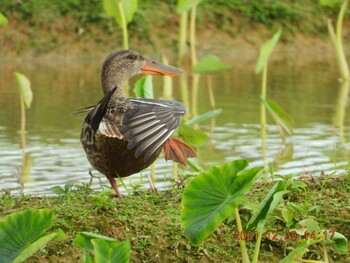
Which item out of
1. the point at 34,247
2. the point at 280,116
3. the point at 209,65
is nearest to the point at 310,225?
the point at 34,247

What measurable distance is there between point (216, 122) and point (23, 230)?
6.38 meters

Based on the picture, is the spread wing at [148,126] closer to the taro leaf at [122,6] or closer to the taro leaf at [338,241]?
the taro leaf at [338,241]

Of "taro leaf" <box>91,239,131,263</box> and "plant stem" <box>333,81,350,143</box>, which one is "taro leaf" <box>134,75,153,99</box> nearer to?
"plant stem" <box>333,81,350,143</box>

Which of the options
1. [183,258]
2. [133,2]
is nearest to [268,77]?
[133,2]

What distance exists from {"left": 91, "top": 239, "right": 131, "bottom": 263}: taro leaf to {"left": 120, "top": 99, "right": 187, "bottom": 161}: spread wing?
1239mm

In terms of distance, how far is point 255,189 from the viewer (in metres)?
5.80

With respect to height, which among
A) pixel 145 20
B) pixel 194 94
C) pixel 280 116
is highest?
pixel 280 116

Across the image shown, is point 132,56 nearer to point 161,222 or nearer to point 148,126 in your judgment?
point 148,126

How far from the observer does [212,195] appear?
4.51m

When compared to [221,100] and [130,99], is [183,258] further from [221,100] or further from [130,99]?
[221,100]

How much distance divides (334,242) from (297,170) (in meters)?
3.31

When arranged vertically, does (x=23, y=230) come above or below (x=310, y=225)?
above

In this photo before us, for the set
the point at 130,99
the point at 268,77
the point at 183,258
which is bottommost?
the point at 268,77

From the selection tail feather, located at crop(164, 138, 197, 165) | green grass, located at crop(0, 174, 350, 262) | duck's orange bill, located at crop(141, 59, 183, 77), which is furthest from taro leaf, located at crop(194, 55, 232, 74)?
green grass, located at crop(0, 174, 350, 262)
